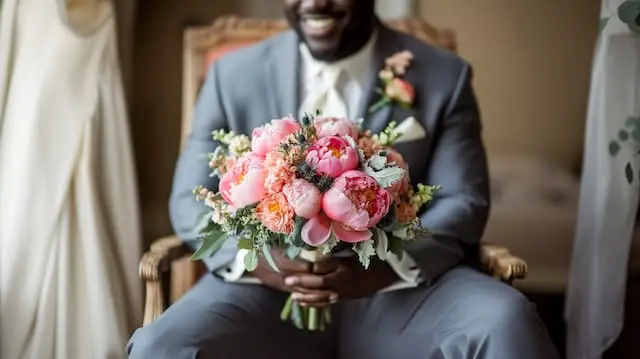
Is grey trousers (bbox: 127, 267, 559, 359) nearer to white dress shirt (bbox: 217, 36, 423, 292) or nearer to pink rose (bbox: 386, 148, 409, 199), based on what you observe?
pink rose (bbox: 386, 148, 409, 199)

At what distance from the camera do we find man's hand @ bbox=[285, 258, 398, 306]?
1.52 meters

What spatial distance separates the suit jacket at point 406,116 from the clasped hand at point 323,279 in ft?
0.49

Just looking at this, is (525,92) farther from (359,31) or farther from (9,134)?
(9,134)

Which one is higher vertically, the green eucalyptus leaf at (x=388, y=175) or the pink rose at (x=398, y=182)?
the green eucalyptus leaf at (x=388, y=175)

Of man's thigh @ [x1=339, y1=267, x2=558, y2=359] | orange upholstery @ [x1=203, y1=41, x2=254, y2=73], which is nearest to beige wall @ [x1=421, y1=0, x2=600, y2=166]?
orange upholstery @ [x1=203, y1=41, x2=254, y2=73]

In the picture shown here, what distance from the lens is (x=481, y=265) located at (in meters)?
1.72

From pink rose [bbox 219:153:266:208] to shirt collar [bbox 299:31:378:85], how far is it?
45cm

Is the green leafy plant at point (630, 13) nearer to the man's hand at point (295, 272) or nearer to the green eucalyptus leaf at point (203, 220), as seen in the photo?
the man's hand at point (295, 272)

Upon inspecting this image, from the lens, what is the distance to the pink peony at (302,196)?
1251 millimetres

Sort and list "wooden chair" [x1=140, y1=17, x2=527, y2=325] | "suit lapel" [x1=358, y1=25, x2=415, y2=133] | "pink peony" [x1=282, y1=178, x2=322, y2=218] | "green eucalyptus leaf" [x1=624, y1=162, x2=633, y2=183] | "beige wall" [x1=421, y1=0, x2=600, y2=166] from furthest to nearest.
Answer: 1. "beige wall" [x1=421, y1=0, x2=600, y2=166]
2. "wooden chair" [x1=140, y1=17, x2=527, y2=325]
3. "suit lapel" [x1=358, y1=25, x2=415, y2=133]
4. "green eucalyptus leaf" [x1=624, y1=162, x2=633, y2=183]
5. "pink peony" [x1=282, y1=178, x2=322, y2=218]

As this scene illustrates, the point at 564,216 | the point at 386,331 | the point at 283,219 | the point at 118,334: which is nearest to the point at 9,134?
the point at 118,334

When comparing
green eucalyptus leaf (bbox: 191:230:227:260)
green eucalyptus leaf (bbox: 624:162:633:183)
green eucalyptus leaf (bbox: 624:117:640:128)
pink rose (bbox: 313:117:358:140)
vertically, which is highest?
pink rose (bbox: 313:117:358:140)

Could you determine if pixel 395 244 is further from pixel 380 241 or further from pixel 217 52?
pixel 217 52

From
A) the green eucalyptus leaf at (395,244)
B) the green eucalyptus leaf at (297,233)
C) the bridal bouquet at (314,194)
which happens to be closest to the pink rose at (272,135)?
the bridal bouquet at (314,194)
